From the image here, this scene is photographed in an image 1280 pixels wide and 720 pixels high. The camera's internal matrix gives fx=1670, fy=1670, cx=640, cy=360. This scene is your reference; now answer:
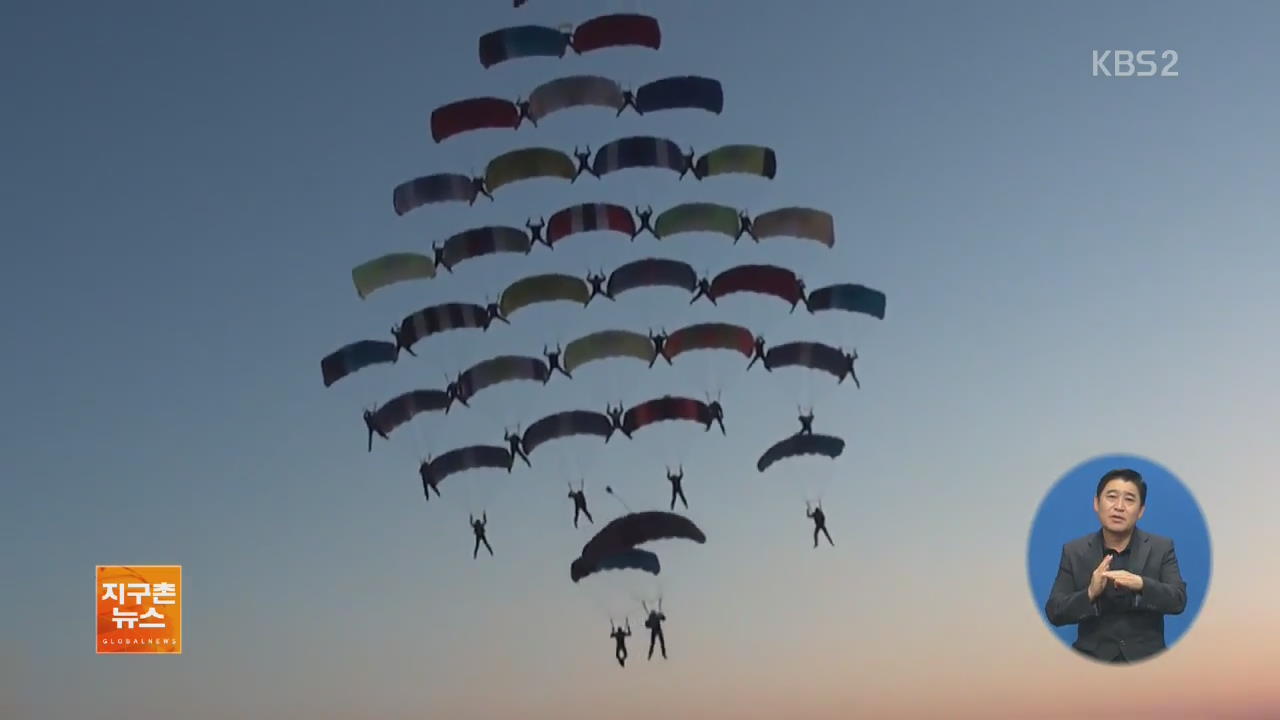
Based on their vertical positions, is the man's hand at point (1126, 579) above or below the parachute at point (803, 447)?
below

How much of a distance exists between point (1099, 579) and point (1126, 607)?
2.29ft

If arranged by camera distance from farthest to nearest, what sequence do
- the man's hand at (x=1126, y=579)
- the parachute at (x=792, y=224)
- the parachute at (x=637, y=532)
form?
the parachute at (x=792, y=224) → the parachute at (x=637, y=532) → the man's hand at (x=1126, y=579)

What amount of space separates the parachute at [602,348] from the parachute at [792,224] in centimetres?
438

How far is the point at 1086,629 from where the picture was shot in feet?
91.0

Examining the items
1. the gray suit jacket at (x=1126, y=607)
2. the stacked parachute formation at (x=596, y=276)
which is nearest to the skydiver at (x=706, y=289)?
the stacked parachute formation at (x=596, y=276)

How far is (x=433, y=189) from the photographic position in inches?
1731

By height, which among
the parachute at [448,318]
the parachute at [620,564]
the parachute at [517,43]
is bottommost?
the parachute at [620,564]

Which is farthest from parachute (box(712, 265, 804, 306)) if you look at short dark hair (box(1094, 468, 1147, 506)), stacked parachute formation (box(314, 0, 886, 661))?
short dark hair (box(1094, 468, 1147, 506))

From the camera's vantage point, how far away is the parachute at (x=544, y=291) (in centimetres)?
4369

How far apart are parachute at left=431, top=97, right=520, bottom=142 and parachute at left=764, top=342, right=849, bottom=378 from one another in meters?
9.41

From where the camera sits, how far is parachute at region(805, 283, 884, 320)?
45844 millimetres

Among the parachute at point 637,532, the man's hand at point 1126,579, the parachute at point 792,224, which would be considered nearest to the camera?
the man's hand at point 1126,579

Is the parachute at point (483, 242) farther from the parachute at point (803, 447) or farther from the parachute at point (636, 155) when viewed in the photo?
the parachute at point (803, 447)

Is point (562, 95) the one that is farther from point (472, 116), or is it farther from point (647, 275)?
point (647, 275)
